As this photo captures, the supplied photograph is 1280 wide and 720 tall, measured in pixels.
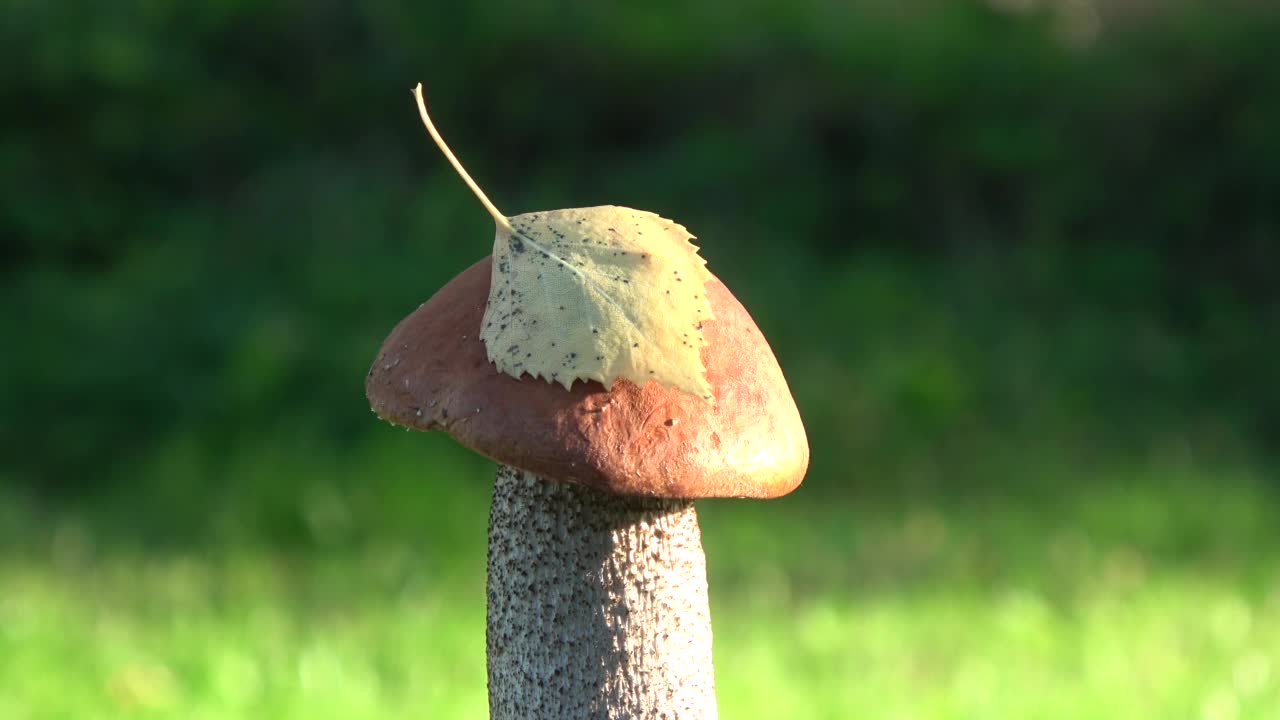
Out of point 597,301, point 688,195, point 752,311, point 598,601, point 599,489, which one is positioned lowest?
point 598,601

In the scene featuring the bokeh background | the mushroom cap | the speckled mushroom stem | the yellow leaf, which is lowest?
the speckled mushroom stem

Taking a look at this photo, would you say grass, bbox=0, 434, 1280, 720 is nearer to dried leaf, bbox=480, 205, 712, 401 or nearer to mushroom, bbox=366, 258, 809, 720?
mushroom, bbox=366, 258, 809, 720

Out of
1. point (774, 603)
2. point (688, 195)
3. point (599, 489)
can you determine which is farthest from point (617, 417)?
point (688, 195)

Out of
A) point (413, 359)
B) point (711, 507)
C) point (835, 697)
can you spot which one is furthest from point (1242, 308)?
point (413, 359)

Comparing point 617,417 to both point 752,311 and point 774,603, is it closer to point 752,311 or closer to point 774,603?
point 774,603

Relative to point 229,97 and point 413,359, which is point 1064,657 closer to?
point 413,359

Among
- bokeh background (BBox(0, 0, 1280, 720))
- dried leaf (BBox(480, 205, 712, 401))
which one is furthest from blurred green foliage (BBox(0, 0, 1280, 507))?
dried leaf (BBox(480, 205, 712, 401))
